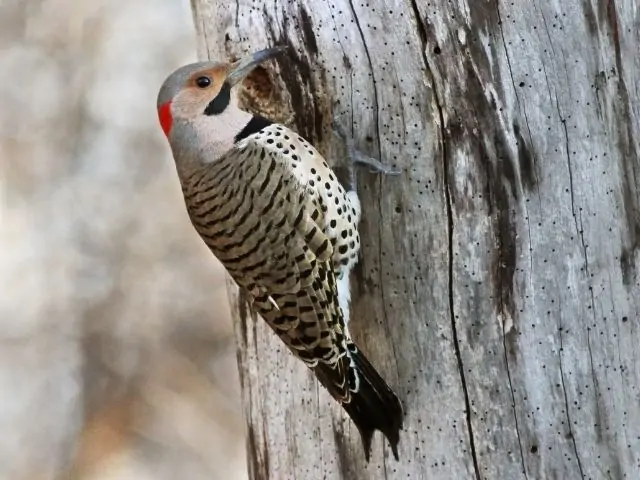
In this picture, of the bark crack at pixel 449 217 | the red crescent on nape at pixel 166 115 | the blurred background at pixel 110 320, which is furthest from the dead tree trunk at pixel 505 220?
the blurred background at pixel 110 320

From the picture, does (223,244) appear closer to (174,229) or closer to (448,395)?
(448,395)

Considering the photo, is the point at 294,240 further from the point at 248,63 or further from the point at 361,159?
the point at 248,63

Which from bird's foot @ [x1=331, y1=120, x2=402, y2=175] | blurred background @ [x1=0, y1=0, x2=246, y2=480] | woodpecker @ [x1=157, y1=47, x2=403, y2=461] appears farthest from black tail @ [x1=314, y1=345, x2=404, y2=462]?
blurred background @ [x1=0, y1=0, x2=246, y2=480]

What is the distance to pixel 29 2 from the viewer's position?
445 cm

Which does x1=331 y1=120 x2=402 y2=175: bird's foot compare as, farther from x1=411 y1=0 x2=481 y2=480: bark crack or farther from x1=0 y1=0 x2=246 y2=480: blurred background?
x1=0 y1=0 x2=246 y2=480: blurred background

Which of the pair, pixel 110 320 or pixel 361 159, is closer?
pixel 361 159

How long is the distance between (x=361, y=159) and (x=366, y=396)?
51 centimetres

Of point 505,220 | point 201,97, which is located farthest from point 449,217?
point 201,97

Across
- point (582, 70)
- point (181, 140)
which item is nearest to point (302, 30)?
point (181, 140)

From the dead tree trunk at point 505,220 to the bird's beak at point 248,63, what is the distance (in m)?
0.10

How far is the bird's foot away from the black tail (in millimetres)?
398

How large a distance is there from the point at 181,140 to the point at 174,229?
89.2 inches

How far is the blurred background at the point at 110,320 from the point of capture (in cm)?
423

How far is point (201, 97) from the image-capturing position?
6.54 ft
